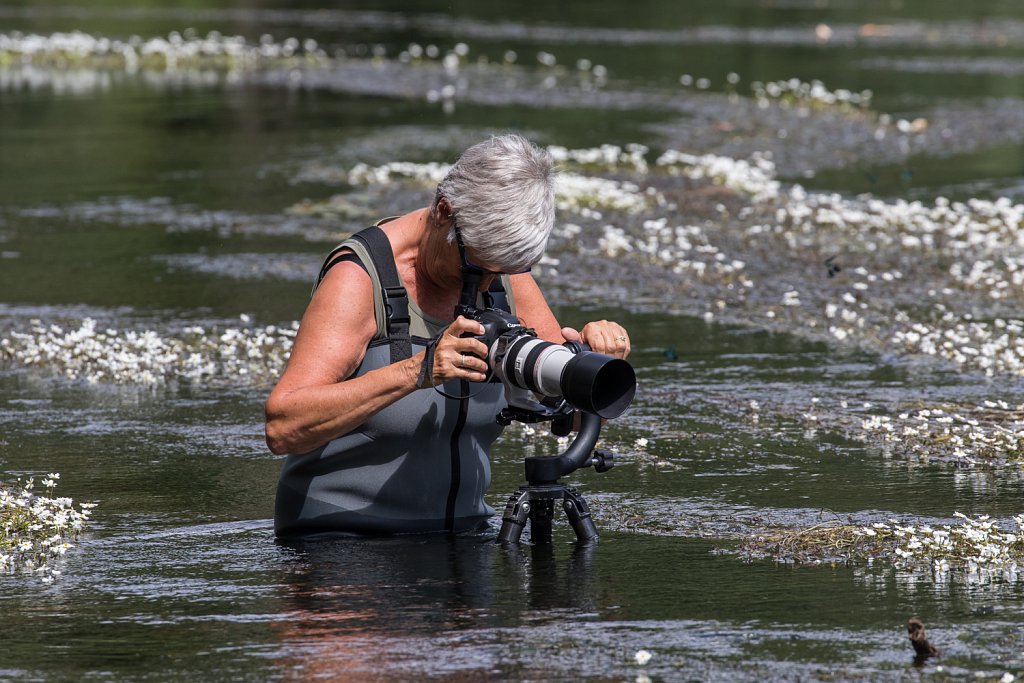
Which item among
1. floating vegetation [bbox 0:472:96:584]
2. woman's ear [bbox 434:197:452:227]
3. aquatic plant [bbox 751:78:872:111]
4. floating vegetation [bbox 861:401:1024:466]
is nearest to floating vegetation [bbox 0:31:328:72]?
aquatic plant [bbox 751:78:872:111]

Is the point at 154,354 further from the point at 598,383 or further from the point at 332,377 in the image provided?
the point at 598,383

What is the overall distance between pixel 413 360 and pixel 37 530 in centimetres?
168

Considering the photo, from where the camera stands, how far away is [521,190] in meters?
4.70

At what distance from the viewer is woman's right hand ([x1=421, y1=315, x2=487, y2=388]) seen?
15.0 feet

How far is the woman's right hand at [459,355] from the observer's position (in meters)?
4.56

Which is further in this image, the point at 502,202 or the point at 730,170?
the point at 730,170

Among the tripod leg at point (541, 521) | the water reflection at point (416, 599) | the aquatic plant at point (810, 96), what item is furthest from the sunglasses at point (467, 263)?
the aquatic plant at point (810, 96)

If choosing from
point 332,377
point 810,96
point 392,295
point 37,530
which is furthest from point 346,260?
point 810,96

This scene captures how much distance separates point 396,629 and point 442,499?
82 cm

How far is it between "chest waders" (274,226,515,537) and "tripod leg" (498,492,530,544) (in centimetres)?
20

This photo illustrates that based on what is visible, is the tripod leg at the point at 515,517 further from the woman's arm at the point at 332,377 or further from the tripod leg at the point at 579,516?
the woman's arm at the point at 332,377

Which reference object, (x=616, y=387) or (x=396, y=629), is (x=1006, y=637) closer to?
(x=616, y=387)

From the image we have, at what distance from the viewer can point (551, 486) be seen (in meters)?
5.16

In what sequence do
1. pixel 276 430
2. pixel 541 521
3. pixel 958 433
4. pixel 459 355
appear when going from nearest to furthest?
pixel 459 355, pixel 276 430, pixel 541 521, pixel 958 433
